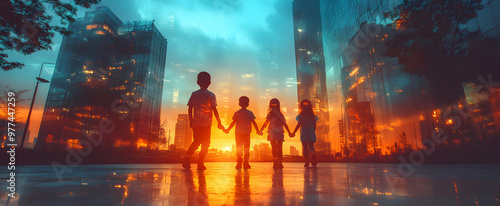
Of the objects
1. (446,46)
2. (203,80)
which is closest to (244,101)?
(203,80)

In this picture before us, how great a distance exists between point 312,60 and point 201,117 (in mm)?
68174

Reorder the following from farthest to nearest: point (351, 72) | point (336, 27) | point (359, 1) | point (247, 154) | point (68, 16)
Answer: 1. point (336, 27)
2. point (351, 72)
3. point (359, 1)
4. point (68, 16)
5. point (247, 154)

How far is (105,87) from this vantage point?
50062 mm

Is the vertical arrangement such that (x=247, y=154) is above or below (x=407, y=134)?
below

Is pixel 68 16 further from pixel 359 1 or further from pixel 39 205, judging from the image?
pixel 359 1

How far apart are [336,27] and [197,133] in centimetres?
2961

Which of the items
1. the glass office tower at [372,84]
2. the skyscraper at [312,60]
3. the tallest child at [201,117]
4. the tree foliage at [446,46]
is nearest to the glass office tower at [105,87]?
the glass office tower at [372,84]

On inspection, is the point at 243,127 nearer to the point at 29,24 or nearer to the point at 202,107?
the point at 202,107

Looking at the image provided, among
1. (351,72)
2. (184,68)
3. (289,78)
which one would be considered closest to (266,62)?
(289,78)

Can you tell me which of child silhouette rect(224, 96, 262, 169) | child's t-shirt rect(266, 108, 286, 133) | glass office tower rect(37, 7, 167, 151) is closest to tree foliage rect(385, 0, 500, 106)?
child's t-shirt rect(266, 108, 286, 133)

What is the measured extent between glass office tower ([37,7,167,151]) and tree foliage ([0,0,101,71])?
36.2 meters

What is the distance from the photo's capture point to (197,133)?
4.55 metres

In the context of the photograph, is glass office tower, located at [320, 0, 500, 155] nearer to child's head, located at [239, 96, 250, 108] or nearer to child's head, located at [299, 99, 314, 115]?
child's head, located at [299, 99, 314, 115]

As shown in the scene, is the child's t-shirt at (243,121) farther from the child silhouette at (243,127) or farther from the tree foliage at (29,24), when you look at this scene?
the tree foliage at (29,24)
